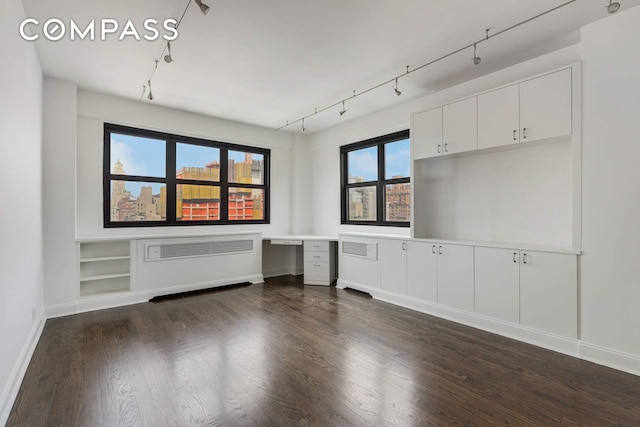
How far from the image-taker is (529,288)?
9.50 ft

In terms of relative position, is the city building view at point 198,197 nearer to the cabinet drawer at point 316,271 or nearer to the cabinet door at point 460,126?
the cabinet drawer at point 316,271

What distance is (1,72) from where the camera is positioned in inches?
74.3

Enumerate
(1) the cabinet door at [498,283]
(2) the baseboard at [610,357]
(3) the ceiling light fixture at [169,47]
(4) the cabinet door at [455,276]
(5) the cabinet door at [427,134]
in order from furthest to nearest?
(5) the cabinet door at [427,134] → (4) the cabinet door at [455,276] → (1) the cabinet door at [498,283] → (2) the baseboard at [610,357] → (3) the ceiling light fixture at [169,47]

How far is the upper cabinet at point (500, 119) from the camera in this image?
2.76 meters

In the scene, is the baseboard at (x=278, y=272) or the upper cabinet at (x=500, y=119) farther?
the baseboard at (x=278, y=272)

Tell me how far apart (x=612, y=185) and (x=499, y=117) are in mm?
1165

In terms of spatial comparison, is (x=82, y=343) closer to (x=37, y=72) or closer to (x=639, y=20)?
(x=37, y=72)

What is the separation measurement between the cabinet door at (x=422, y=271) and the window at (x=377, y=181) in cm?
82

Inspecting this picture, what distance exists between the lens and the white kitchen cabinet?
132 inches

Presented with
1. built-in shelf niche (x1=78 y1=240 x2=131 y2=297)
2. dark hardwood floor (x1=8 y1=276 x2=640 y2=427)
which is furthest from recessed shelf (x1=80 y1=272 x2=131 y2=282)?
dark hardwood floor (x1=8 y1=276 x2=640 y2=427)

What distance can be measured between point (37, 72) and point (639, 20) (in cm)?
553

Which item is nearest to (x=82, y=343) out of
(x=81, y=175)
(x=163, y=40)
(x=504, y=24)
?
(x=81, y=175)

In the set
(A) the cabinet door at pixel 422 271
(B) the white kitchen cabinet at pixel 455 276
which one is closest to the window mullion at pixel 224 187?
(A) the cabinet door at pixel 422 271

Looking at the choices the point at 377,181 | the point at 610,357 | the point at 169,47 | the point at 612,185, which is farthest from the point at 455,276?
the point at 169,47
